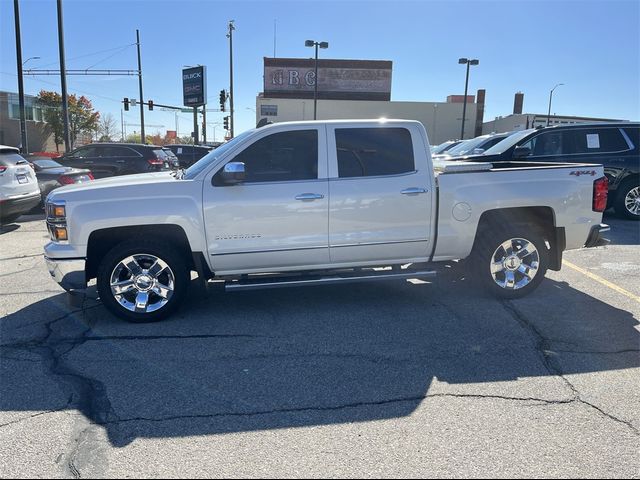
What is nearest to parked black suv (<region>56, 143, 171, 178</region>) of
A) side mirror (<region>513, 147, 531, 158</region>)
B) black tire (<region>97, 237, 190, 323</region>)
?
side mirror (<region>513, 147, 531, 158</region>)

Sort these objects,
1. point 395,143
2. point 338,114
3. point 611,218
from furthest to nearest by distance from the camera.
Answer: point 338,114, point 611,218, point 395,143

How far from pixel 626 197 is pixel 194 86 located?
27.8m

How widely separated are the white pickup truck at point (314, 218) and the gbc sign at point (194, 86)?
28.5 metres

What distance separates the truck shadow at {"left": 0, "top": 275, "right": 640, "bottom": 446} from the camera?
321cm

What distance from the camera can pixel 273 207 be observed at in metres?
4.71

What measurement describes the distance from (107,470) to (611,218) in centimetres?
1134

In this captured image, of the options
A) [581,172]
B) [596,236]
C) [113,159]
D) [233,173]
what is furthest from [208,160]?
[113,159]

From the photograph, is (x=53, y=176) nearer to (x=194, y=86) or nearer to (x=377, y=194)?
(x=377, y=194)

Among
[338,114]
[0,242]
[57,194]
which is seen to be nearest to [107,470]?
[57,194]

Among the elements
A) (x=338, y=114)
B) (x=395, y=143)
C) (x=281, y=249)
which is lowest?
(x=281, y=249)

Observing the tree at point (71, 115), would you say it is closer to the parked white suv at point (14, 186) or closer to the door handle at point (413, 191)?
the parked white suv at point (14, 186)

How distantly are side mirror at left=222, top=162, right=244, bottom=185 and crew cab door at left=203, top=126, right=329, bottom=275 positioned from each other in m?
0.10

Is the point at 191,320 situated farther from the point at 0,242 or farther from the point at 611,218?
the point at 611,218

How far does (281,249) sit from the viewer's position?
480cm
